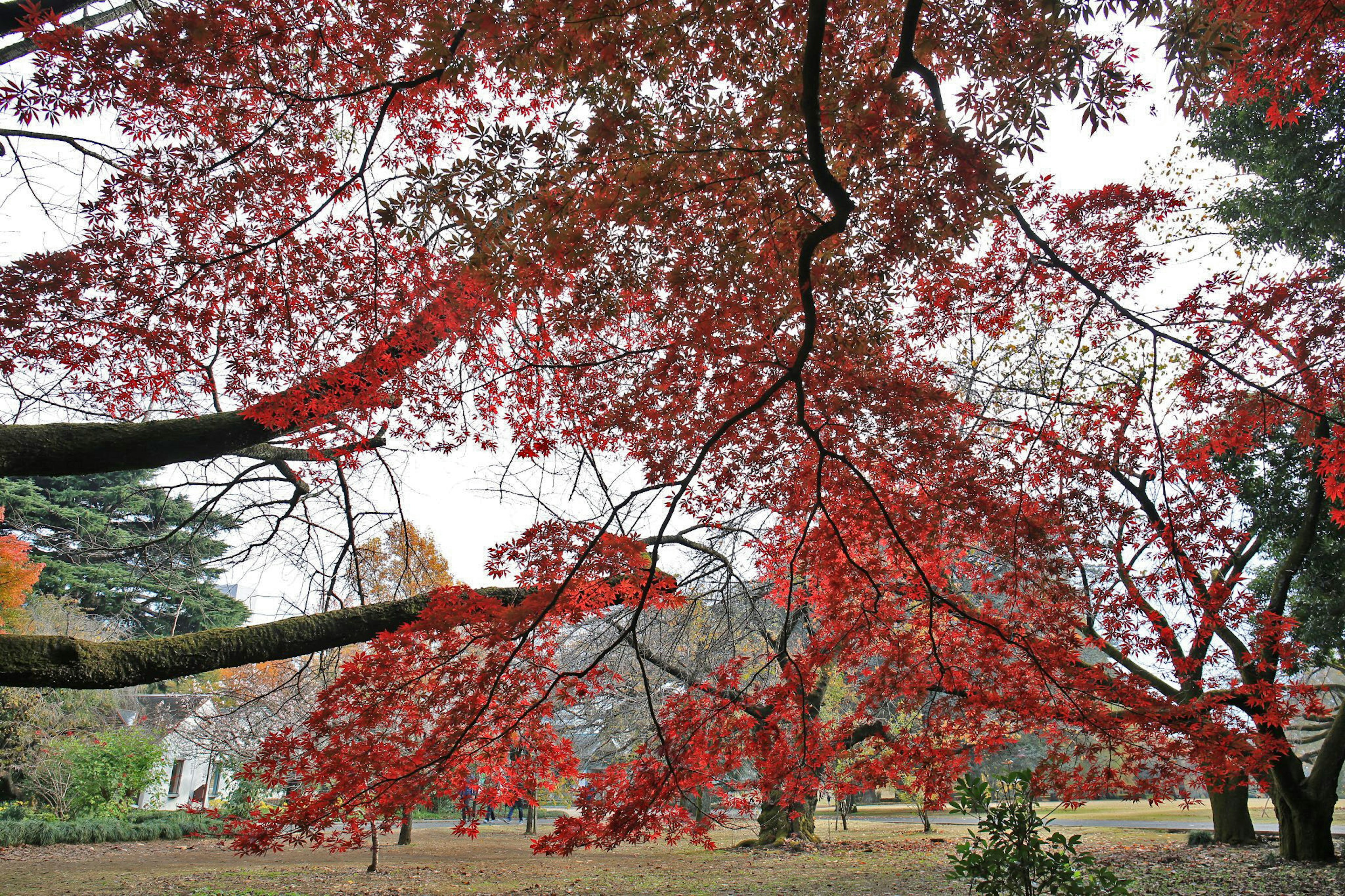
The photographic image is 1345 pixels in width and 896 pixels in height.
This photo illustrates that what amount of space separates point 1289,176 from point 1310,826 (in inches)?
280

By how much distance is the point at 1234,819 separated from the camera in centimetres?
994

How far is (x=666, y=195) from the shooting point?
355cm

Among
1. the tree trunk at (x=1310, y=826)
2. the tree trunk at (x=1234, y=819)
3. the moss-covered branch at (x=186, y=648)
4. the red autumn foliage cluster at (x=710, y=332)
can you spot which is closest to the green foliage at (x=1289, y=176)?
the red autumn foliage cluster at (x=710, y=332)

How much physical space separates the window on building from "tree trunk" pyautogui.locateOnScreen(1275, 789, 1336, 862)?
23635 millimetres

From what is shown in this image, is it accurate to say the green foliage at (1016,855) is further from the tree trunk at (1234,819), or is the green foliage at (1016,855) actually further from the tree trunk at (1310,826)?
the tree trunk at (1234,819)

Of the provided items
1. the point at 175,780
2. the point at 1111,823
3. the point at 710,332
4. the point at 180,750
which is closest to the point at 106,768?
the point at 180,750

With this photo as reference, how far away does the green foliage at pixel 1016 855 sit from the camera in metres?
3.56

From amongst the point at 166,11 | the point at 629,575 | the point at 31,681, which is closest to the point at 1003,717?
the point at 629,575

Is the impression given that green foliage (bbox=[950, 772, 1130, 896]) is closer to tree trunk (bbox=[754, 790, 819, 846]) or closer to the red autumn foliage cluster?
the red autumn foliage cluster

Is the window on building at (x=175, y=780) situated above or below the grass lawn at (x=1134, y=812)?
above

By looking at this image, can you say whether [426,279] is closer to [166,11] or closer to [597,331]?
[597,331]

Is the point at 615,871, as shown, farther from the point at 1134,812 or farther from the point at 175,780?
the point at 1134,812

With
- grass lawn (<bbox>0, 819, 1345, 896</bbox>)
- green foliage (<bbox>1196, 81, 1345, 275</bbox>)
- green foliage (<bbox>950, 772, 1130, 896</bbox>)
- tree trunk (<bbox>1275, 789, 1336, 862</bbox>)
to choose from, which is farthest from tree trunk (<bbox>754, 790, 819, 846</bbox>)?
green foliage (<bbox>1196, 81, 1345, 275</bbox>)

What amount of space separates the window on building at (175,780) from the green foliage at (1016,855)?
2251cm
